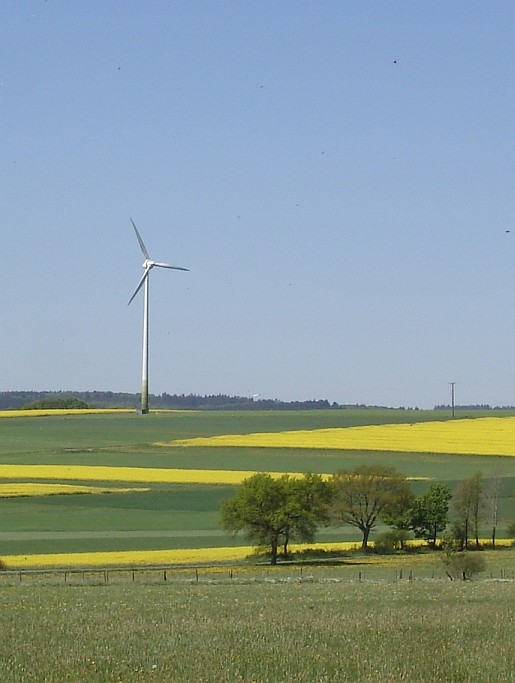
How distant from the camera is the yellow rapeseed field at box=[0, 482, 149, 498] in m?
65.8

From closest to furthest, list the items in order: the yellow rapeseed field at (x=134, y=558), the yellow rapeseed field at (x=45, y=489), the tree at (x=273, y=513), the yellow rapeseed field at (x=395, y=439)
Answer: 1. the yellow rapeseed field at (x=134, y=558)
2. the tree at (x=273, y=513)
3. the yellow rapeseed field at (x=45, y=489)
4. the yellow rapeseed field at (x=395, y=439)

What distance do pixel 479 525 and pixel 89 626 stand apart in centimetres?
4397

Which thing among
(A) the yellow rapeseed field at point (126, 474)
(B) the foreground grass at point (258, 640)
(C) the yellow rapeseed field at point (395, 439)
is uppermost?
(C) the yellow rapeseed field at point (395, 439)

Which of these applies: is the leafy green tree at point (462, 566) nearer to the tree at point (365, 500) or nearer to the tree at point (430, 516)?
the tree at point (430, 516)

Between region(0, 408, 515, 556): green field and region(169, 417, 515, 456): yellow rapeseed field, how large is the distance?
3.88 metres

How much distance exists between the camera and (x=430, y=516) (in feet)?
187

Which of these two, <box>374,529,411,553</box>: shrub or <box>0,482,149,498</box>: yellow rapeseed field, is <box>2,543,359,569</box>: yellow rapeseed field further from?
<box>0,482,149,498</box>: yellow rapeseed field

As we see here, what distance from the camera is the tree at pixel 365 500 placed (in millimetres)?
57312

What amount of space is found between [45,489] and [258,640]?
174 ft

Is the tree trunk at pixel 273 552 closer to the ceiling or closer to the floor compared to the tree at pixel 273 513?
closer to the floor

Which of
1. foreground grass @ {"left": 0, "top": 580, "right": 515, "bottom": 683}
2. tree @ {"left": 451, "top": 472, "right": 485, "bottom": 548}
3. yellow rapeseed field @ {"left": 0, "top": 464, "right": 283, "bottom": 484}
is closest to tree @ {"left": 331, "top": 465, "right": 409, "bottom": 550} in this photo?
tree @ {"left": 451, "top": 472, "right": 485, "bottom": 548}

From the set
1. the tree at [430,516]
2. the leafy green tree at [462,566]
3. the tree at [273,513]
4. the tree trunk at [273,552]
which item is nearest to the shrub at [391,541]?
the tree at [430,516]

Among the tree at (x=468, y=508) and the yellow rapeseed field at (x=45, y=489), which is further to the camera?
the yellow rapeseed field at (x=45, y=489)

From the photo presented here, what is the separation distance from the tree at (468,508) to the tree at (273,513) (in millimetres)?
7273
